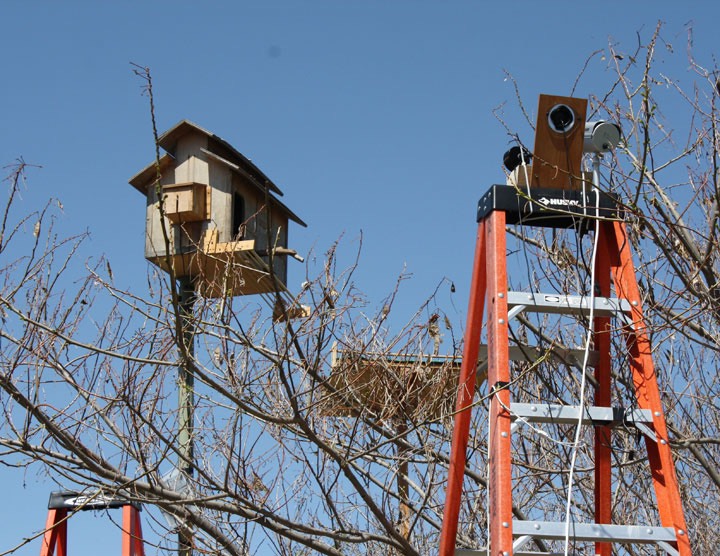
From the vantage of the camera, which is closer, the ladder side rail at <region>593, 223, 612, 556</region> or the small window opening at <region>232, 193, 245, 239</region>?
the ladder side rail at <region>593, 223, 612, 556</region>

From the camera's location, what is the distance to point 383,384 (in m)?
5.50

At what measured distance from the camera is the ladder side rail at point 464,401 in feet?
12.5

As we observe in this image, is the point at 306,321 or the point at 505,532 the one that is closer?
the point at 505,532

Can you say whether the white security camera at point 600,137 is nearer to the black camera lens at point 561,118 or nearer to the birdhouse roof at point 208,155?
the black camera lens at point 561,118

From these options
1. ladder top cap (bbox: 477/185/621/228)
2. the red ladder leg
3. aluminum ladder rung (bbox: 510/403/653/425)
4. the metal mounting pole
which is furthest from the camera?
the red ladder leg

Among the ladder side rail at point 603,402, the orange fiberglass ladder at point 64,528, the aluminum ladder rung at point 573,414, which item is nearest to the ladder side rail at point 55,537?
the orange fiberglass ladder at point 64,528

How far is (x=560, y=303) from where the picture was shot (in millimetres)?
3668

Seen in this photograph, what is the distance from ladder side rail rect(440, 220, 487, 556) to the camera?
12.5ft

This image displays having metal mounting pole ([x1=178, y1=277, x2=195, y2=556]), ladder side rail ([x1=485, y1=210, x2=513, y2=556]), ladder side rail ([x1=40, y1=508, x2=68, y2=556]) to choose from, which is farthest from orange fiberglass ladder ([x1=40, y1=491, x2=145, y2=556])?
ladder side rail ([x1=485, y1=210, x2=513, y2=556])

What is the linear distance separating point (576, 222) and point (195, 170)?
6.21 metres

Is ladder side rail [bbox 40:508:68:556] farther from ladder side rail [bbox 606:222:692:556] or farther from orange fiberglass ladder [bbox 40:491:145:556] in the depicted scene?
ladder side rail [bbox 606:222:692:556]

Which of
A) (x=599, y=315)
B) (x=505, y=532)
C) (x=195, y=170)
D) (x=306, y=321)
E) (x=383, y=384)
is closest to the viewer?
(x=505, y=532)

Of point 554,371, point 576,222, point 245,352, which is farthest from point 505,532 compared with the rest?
point 554,371

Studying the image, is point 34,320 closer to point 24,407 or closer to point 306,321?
point 24,407
